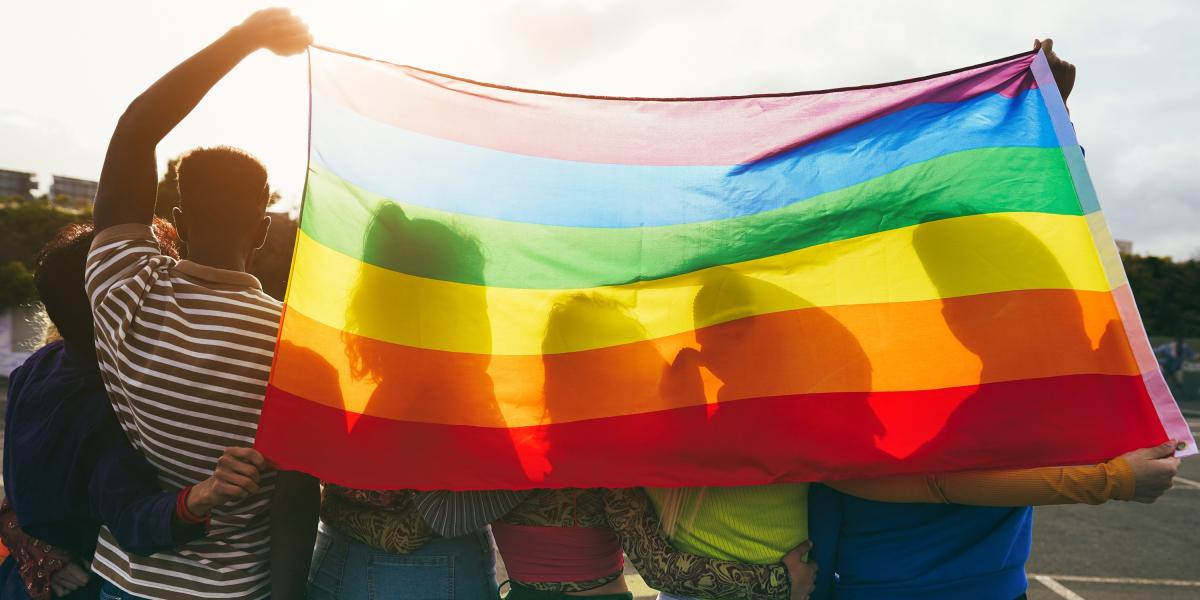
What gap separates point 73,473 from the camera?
7.13 feet

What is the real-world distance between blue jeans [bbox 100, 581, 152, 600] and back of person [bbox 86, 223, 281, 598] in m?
0.02

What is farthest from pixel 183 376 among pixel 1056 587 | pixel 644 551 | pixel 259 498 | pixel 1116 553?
pixel 1116 553

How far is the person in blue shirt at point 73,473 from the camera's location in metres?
1.97

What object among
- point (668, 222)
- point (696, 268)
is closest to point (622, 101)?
point (668, 222)

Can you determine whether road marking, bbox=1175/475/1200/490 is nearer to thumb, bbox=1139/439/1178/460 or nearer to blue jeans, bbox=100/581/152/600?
thumb, bbox=1139/439/1178/460

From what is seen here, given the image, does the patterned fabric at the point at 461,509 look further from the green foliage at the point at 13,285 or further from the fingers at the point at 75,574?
the green foliage at the point at 13,285

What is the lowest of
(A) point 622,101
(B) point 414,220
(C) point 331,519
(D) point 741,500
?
(C) point 331,519

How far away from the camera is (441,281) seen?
232cm

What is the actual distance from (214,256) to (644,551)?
133 centimetres

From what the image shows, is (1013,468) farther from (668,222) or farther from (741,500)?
(668,222)

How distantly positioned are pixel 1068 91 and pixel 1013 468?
3.89 ft

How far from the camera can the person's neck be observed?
213cm

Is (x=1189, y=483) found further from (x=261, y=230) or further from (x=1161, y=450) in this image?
(x=261, y=230)

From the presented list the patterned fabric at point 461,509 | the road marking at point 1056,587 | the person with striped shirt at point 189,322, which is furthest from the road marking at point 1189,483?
the person with striped shirt at point 189,322
